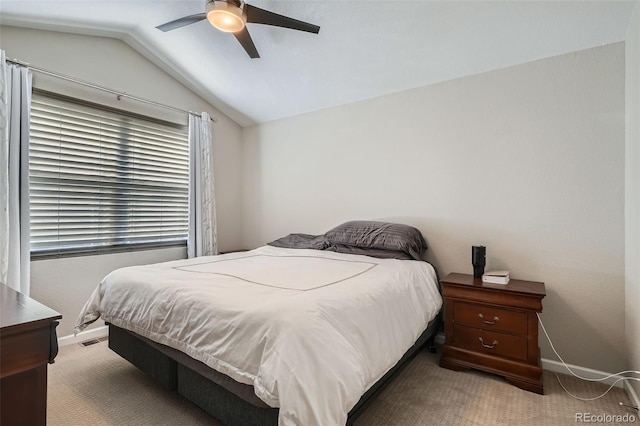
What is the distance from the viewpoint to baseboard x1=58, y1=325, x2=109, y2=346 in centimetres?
259

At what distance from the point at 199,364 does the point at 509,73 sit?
9.73 ft

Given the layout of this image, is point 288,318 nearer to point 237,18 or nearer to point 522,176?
point 237,18

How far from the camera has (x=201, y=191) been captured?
3562 mm

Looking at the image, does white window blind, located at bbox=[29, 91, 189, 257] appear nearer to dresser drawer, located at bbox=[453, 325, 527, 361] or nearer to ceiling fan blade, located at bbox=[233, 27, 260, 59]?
ceiling fan blade, located at bbox=[233, 27, 260, 59]

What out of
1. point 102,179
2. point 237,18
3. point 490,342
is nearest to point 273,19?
point 237,18

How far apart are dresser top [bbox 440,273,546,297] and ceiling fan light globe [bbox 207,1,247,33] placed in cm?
226

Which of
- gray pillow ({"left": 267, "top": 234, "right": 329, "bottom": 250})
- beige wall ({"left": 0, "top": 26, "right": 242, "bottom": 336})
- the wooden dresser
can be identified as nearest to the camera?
the wooden dresser

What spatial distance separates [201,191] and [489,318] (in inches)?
122

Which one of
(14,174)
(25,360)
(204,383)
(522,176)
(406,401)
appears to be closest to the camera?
(25,360)

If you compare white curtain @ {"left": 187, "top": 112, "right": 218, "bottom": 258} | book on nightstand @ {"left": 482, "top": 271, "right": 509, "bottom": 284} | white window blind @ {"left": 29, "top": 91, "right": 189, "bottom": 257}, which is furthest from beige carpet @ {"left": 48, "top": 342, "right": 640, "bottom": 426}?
white curtain @ {"left": 187, "top": 112, "right": 218, "bottom": 258}

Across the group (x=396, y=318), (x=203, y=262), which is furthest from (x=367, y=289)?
(x=203, y=262)

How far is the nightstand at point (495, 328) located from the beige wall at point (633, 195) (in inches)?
18.2

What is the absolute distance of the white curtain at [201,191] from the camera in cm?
349

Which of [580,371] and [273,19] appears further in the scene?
[580,371]
